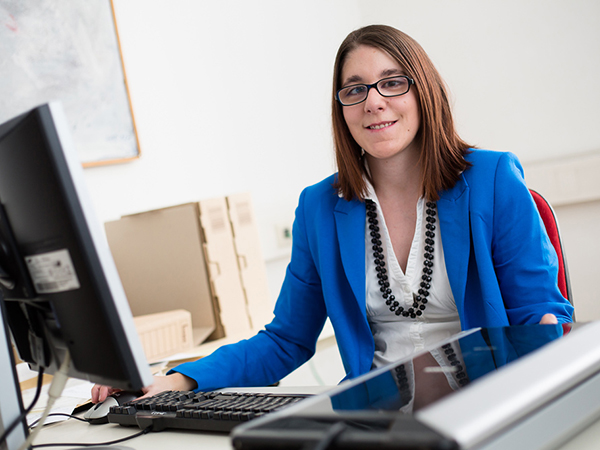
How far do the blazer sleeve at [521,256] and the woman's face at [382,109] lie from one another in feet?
0.71

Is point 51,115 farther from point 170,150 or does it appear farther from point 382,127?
point 170,150

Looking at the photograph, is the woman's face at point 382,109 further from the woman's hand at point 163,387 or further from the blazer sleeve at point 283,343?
the woman's hand at point 163,387

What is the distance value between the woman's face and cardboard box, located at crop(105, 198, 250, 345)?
73 cm

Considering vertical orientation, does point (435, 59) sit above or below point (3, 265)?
above

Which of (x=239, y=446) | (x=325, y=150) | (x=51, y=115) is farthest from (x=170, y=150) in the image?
(x=239, y=446)

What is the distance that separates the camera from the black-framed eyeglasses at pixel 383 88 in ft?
3.98

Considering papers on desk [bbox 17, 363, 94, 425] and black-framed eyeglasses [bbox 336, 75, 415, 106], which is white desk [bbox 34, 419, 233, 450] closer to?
papers on desk [bbox 17, 363, 94, 425]

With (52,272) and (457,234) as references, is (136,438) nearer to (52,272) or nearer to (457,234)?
(52,272)

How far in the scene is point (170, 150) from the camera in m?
2.23

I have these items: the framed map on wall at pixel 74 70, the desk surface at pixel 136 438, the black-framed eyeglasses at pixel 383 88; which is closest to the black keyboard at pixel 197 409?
the desk surface at pixel 136 438

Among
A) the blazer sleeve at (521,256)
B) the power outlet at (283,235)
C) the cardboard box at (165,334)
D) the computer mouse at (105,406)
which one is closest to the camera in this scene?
the computer mouse at (105,406)

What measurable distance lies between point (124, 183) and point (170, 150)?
0.82 feet

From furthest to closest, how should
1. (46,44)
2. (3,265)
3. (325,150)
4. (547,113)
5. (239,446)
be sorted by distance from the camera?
(325,150) → (547,113) → (46,44) → (3,265) → (239,446)

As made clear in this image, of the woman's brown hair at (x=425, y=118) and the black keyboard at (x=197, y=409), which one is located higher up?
the woman's brown hair at (x=425, y=118)
